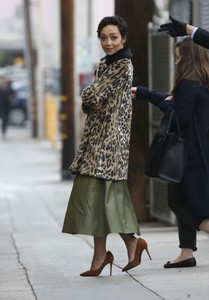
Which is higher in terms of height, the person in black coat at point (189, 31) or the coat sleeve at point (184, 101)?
the person in black coat at point (189, 31)

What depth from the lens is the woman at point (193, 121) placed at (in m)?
7.84

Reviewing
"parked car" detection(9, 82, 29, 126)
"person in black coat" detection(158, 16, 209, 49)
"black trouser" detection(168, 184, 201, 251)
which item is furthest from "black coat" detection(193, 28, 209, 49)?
"parked car" detection(9, 82, 29, 126)

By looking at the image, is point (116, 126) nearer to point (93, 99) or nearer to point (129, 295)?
point (93, 99)

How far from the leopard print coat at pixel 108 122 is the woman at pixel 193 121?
Result: 1.15 feet

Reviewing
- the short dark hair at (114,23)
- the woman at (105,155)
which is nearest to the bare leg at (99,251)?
the woman at (105,155)

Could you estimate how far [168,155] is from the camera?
777 centimetres

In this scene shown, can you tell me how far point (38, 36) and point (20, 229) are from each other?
29.6 meters

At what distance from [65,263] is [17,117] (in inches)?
1389

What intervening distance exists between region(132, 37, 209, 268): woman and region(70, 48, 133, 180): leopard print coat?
1.15ft

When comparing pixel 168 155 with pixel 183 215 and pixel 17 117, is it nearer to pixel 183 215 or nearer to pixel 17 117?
pixel 183 215

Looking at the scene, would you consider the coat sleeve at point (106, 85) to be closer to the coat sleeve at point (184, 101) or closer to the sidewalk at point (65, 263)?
the coat sleeve at point (184, 101)

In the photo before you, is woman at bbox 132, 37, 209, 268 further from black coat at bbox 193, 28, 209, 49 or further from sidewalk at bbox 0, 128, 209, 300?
sidewalk at bbox 0, 128, 209, 300

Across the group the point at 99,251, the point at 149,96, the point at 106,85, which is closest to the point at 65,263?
the point at 99,251

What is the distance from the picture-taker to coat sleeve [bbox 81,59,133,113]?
7.79 meters
